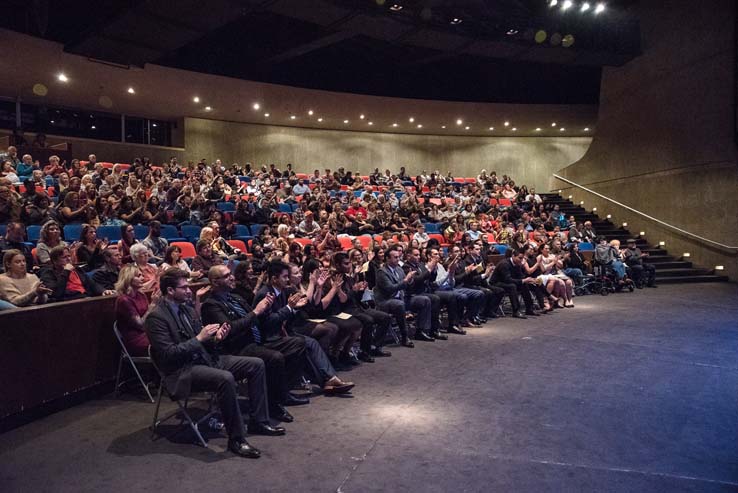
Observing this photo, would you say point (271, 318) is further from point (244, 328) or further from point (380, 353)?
point (380, 353)

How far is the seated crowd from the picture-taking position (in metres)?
2.95

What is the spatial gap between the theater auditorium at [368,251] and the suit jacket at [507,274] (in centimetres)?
6

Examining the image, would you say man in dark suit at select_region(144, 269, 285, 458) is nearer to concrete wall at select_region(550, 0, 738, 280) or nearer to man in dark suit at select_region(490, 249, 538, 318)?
man in dark suit at select_region(490, 249, 538, 318)

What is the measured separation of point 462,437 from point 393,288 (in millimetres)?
2429

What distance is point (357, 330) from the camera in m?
4.36

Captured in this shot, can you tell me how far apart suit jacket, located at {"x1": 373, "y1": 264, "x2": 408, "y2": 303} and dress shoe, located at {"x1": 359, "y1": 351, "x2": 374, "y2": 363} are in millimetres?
735

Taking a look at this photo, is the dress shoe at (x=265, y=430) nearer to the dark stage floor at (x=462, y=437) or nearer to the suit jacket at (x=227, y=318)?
the dark stage floor at (x=462, y=437)

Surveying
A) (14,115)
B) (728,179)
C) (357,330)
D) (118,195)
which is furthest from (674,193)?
(14,115)

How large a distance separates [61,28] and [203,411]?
29.2 feet

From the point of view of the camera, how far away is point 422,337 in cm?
544

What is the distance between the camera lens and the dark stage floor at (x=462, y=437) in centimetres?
226

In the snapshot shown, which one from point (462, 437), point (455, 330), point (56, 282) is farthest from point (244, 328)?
point (455, 330)

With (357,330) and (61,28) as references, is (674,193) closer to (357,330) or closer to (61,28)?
(357,330)

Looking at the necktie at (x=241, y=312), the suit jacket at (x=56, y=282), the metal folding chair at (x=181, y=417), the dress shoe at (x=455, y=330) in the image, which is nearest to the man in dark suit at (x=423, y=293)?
the dress shoe at (x=455, y=330)
